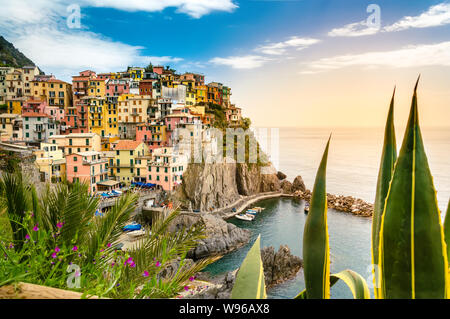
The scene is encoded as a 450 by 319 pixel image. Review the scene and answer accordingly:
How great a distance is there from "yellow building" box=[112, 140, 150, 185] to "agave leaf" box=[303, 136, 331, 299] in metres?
8.54

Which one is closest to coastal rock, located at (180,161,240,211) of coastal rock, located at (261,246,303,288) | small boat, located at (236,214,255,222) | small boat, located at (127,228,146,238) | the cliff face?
the cliff face

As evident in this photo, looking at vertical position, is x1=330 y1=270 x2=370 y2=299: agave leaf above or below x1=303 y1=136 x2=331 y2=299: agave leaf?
below

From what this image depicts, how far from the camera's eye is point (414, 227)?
0.36 m

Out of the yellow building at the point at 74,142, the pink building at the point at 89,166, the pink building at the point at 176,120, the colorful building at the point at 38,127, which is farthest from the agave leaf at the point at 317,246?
the pink building at the point at 176,120

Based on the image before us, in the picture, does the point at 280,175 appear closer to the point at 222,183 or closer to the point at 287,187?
the point at 287,187

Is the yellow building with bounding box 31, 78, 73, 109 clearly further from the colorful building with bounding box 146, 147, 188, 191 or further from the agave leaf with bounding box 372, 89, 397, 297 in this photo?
the agave leaf with bounding box 372, 89, 397, 297

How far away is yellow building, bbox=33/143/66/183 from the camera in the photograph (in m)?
6.71

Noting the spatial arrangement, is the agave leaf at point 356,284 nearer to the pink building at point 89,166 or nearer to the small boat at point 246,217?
the pink building at point 89,166

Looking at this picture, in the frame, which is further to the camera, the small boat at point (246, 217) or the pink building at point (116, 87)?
the small boat at point (246, 217)

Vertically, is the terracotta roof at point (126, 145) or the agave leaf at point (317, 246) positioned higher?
the terracotta roof at point (126, 145)

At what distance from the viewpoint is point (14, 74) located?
837 centimetres

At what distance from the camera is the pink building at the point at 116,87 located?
920 centimetres

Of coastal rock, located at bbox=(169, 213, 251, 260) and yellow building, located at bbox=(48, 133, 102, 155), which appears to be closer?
coastal rock, located at bbox=(169, 213, 251, 260)
